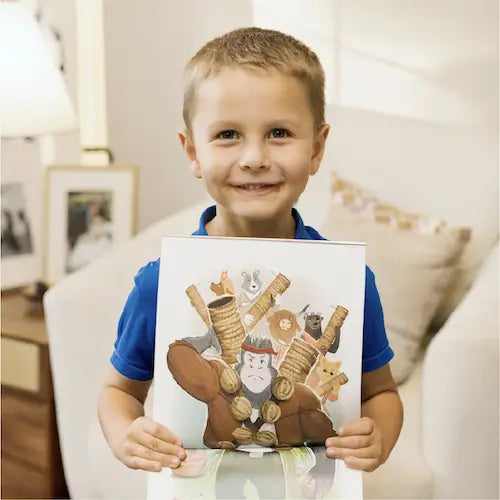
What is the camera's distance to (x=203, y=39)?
78.4 inches

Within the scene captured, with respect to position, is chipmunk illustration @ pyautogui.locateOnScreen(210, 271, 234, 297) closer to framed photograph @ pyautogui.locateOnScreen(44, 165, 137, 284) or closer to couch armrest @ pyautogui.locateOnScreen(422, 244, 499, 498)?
couch armrest @ pyautogui.locateOnScreen(422, 244, 499, 498)

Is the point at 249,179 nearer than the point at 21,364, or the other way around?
the point at 249,179

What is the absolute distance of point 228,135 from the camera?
2.94 feet

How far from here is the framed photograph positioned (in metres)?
2.07

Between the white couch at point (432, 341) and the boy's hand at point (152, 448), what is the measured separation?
0.53 metres

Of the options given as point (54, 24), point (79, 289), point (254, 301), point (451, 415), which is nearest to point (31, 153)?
point (54, 24)

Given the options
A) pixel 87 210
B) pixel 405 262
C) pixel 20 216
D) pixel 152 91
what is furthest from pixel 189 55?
pixel 405 262

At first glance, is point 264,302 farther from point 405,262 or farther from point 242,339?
point 405,262

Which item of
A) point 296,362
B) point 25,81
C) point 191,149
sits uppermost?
point 25,81

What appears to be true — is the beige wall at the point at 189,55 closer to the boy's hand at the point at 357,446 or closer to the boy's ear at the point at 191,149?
the boy's ear at the point at 191,149

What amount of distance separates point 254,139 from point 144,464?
36 centimetres

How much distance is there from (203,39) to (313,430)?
1366 millimetres

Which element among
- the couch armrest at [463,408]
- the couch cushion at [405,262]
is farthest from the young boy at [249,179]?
the couch cushion at [405,262]

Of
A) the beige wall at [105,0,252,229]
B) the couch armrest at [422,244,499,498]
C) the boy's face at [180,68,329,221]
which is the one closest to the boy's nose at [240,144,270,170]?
the boy's face at [180,68,329,221]
